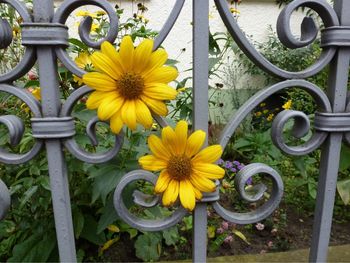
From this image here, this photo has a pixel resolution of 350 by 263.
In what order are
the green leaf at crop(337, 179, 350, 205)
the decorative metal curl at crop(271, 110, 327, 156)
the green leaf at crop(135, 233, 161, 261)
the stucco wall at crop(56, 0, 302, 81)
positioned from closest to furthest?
the decorative metal curl at crop(271, 110, 327, 156), the green leaf at crop(135, 233, 161, 261), the green leaf at crop(337, 179, 350, 205), the stucco wall at crop(56, 0, 302, 81)

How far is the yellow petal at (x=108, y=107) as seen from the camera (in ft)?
1.93

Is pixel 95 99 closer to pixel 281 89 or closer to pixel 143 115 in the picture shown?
pixel 143 115

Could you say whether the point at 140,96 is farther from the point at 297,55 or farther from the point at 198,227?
the point at 297,55

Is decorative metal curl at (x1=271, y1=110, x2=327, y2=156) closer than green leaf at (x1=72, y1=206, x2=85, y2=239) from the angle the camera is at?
Yes

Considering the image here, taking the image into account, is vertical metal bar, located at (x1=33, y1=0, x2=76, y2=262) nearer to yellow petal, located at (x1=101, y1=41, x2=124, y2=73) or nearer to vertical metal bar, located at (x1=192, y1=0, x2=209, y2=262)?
yellow petal, located at (x1=101, y1=41, x2=124, y2=73)

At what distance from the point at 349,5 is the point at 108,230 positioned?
1.27 metres

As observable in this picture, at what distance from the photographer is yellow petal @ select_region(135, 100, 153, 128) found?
0.60m

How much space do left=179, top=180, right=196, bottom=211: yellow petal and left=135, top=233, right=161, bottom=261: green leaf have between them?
89 cm

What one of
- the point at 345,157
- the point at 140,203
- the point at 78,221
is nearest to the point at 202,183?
the point at 140,203

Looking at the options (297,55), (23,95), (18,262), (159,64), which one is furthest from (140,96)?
(297,55)

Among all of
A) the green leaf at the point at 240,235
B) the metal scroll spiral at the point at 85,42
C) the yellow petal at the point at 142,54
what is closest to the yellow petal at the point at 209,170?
the metal scroll spiral at the point at 85,42

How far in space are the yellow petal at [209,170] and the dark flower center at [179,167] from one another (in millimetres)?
20

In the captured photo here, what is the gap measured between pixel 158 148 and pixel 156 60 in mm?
167

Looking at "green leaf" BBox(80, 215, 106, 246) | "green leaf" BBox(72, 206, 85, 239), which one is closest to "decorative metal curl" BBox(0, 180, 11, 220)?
"green leaf" BBox(72, 206, 85, 239)
